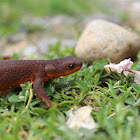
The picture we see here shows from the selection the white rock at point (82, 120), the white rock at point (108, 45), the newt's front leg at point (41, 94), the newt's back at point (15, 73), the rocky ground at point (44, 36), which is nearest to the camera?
the white rock at point (82, 120)

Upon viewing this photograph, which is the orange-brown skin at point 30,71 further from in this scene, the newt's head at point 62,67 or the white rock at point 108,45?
the white rock at point 108,45

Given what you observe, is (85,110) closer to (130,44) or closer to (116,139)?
(116,139)

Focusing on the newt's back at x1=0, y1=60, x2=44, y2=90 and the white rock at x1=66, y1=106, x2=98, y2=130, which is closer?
the white rock at x1=66, y1=106, x2=98, y2=130

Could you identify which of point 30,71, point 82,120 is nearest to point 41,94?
point 30,71

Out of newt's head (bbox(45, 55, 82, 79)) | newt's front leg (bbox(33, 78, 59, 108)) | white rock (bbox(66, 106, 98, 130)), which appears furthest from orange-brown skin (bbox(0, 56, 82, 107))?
white rock (bbox(66, 106, 98, 130))

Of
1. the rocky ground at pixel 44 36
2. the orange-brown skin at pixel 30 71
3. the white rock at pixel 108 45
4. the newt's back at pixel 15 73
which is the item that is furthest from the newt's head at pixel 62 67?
the rocky ground at pixel 44 36

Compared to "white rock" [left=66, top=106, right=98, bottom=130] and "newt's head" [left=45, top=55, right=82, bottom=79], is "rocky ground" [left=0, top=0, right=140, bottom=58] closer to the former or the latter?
"newt's head" [left=45, top=55, right=82, bottom=79]

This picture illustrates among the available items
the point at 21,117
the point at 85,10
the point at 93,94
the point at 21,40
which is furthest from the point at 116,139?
the point at 85,10

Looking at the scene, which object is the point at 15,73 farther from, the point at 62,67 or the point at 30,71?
the point at 62,67
